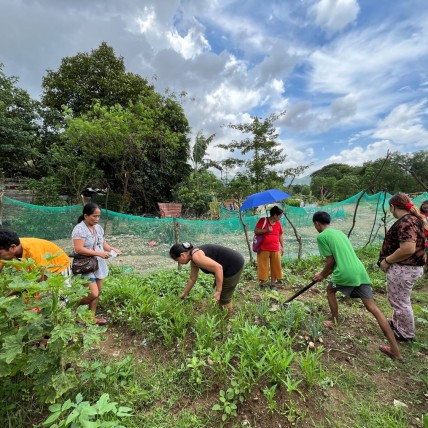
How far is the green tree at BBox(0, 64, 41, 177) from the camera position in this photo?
1232cm

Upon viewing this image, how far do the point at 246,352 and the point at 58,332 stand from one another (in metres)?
1.59

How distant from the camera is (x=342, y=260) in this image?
2.83m

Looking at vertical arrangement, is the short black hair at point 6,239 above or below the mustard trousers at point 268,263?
above

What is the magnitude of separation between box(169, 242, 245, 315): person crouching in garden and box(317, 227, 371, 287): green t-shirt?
102cm

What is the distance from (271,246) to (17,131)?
1417 cm

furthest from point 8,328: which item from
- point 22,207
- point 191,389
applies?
point 22,207

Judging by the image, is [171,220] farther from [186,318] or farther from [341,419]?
[341,419]

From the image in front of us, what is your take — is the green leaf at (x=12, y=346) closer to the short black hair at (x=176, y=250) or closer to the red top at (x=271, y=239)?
the short black hair at (x=176, y=250)

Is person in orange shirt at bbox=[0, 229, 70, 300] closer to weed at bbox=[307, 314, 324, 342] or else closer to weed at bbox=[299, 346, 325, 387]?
weed at bbox=[299, 346, 325, 387]

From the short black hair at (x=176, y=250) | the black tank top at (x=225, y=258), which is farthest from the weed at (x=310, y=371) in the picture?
the short black hair at (x=176, y=250)

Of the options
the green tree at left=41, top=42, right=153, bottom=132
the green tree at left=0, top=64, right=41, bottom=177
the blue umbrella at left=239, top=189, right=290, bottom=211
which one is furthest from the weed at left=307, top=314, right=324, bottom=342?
the green tree at left=41, top=42, right=153, bottom=132

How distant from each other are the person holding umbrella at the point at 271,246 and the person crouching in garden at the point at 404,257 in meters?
1.77

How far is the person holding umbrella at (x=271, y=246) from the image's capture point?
444 cm

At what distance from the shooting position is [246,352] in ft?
7.72
